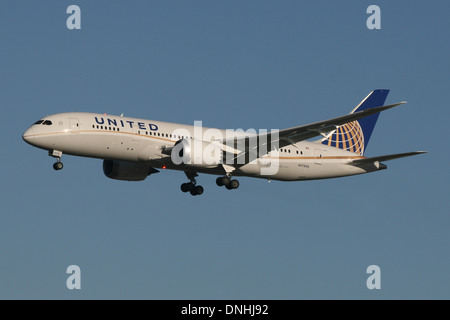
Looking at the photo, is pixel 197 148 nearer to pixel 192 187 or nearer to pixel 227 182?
pixel 227 182

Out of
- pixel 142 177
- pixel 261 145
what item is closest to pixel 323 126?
pixel 261 145

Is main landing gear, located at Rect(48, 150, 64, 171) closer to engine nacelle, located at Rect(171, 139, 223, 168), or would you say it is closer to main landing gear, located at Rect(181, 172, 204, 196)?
engine nacelle, located at Rect(171, 139, 223, 168)

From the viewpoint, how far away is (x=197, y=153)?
5809 centimetres

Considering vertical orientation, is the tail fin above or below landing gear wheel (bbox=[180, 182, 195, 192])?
above

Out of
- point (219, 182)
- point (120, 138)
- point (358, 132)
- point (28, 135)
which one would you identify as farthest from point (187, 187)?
point (358, 132)

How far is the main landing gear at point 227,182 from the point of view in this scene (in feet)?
201

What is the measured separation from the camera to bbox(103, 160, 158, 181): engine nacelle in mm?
63625

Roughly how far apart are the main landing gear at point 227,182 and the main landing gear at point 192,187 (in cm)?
305

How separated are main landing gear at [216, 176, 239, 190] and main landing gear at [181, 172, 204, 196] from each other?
3.05 m

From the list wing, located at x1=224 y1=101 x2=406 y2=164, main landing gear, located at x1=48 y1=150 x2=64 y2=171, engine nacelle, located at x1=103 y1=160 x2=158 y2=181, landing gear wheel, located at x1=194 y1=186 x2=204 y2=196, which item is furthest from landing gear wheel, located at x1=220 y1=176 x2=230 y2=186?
main landing gear, located at x1=48 y1=150 x2=64 y2=171

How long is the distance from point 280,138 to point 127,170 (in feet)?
39.3

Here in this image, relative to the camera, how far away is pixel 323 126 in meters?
55.9

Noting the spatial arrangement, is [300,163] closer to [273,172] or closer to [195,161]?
[273,172]

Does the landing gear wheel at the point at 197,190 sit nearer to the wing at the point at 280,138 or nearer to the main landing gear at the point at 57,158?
the wing at the point at 280,138
